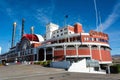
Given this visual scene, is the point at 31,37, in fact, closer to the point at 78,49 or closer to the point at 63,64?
the point at 78,49

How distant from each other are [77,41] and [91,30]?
7524 mm

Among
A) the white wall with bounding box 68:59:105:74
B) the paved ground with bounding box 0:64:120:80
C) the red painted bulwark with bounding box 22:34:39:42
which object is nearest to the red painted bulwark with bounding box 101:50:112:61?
the white wall with bounding box 68:59:105:74

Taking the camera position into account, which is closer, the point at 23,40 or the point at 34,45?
the point at 34,45

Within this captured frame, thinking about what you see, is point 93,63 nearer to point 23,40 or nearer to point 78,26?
point 78,26

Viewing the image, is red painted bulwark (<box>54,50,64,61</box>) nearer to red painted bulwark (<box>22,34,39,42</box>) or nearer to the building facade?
the building facade

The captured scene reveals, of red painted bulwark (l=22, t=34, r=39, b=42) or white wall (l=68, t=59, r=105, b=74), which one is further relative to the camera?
red painted bulwark (l=22, t=34, r=39, b=42)

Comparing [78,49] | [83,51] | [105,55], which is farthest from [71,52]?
[105,55]

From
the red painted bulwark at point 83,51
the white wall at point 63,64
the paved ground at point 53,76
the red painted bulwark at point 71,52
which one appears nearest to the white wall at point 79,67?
the white wall at point 63,64

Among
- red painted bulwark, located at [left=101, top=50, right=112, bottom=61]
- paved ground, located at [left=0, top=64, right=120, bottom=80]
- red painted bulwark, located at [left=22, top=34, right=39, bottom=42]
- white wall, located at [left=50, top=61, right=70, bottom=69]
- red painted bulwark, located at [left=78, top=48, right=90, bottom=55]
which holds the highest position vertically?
red painted bulwark, located at [left=22, top=34, right=39, bottom=42]

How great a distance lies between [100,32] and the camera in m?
62.2

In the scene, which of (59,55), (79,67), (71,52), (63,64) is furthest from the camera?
(59,55)

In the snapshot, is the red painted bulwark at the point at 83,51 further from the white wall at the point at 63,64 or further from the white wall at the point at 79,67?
the white wall at the point at 79,67

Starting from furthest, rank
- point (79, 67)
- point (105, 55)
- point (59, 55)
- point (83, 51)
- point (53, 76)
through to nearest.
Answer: point (105, 55) < point (59, 55) < point (83, 51) < point (79, 67) < point (53, 76)

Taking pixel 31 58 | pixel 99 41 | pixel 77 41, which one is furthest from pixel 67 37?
pixel 31 58
